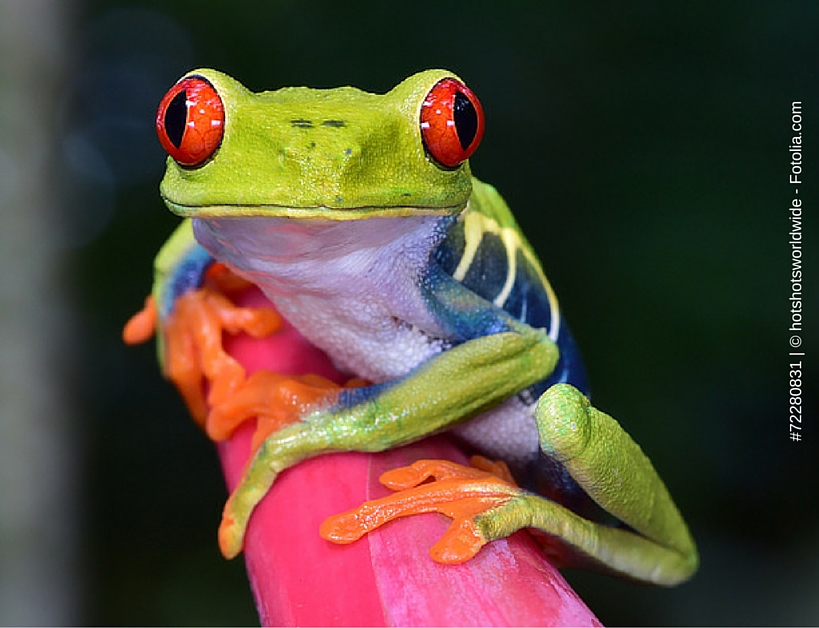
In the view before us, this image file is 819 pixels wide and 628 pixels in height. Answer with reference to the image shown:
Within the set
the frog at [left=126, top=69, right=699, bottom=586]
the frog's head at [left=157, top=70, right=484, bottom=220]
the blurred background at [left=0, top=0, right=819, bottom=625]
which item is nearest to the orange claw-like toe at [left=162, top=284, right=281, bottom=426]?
the frog at [left=126, top=69, right=699, bottom=586]

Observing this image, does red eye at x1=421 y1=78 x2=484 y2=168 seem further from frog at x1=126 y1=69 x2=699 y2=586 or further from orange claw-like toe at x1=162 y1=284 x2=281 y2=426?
orange claw-like toe at x1=162 y1=284 x2=281 y2=426

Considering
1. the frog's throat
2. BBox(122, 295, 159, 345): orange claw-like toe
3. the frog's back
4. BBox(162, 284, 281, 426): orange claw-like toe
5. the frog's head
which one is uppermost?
the frog's head

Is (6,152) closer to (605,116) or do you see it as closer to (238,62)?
(238,62)

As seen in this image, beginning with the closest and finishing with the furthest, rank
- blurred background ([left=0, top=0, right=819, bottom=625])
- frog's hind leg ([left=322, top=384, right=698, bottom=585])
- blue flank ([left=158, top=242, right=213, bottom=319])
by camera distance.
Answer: frog's hind leg ([left=322, top=384, right=698, bottom=585]), blue flank ([left=158, top=242, right=213, bottom=319]), blurred background ([left=0, top=0, right=819, bottom=625])

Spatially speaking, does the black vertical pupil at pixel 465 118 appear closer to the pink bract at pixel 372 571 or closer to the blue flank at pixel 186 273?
the pink bract at pixel 372 571

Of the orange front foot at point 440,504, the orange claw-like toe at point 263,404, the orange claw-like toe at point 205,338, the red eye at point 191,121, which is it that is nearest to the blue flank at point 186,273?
the orange claw-like toe at point 205,338

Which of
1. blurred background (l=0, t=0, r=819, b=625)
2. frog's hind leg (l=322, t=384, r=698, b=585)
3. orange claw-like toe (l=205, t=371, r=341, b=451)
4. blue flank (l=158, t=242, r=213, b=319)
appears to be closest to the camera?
frog's hind leg (l=322, t=384, r=698, b=585)

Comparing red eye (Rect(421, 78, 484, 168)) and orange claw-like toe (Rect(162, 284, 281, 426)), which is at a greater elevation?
red eye (Rect(421, 78, 484, 168))
